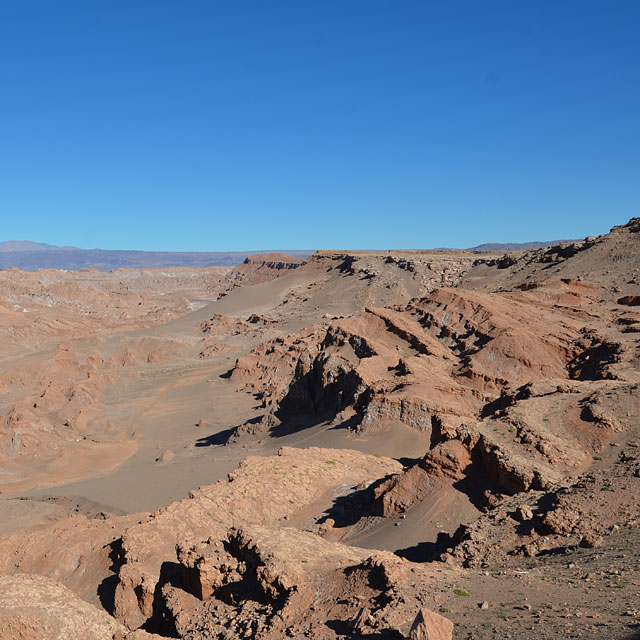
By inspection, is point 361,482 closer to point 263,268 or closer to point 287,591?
point 287,591

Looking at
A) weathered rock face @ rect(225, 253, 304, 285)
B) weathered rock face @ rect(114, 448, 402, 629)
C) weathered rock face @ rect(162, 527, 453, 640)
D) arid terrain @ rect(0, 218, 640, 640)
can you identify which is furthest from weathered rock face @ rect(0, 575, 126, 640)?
weathered rock face @ rect(225, 253, 304, 285)

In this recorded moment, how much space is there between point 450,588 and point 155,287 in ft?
388

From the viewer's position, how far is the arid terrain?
674 cm

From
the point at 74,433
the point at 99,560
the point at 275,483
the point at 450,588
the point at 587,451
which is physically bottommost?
the point at 74,433

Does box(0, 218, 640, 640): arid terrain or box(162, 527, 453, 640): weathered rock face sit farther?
box(0, 218, 640, 640): arid terrain

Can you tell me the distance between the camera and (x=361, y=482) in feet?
40.2

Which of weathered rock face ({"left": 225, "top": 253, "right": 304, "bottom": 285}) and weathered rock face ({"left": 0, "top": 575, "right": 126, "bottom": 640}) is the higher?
weathered rock face ({"left": 225, "top": 253, "right": 304, "bottom": 285})

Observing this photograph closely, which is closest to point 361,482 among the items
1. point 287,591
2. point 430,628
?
point 287,591

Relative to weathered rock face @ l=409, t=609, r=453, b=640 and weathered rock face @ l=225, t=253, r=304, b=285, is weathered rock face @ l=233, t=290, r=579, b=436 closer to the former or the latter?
weathered rock face @ l=409, t=609, r=453, b=640

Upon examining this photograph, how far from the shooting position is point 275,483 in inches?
474

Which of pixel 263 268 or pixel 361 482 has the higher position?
pixel 263 268

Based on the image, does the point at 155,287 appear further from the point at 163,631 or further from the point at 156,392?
the point at 163,631

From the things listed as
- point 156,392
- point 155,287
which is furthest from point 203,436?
point 155,287

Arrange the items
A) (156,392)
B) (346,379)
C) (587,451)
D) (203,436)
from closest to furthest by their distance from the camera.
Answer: (587,451)
(346,379)
(203,436)
(156,392)
